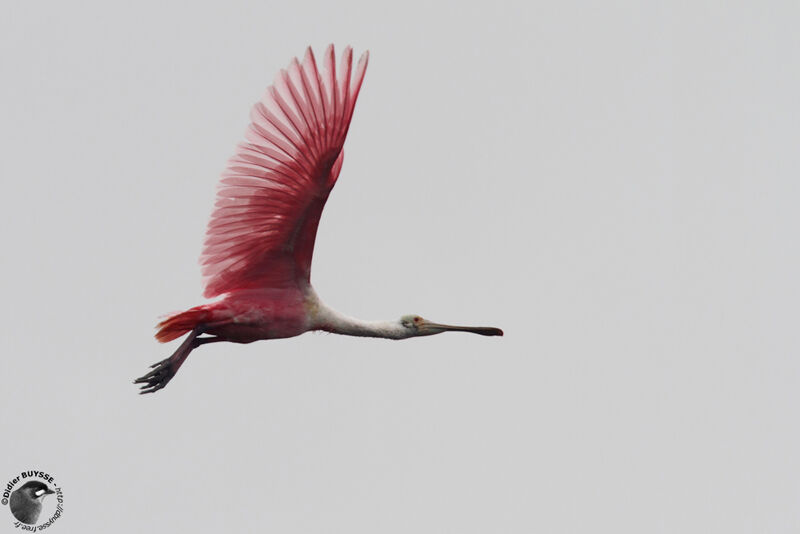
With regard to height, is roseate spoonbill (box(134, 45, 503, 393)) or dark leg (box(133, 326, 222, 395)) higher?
roseate spoonbill (box(134, 45, 503, 393))

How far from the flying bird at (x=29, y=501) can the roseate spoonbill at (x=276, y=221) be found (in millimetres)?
2091

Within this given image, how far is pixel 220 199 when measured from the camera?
15883 millimetres

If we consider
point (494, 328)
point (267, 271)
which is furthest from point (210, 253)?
point (494, 328)

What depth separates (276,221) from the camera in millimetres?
16047

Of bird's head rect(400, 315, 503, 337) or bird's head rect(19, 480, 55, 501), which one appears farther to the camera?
bird's head rect(400, 315, 503, 337)

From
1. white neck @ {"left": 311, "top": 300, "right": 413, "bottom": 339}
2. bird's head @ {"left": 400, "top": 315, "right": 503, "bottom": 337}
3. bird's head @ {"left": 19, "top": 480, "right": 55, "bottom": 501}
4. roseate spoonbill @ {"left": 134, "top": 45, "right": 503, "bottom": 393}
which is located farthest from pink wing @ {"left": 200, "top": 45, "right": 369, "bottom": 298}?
bird's head @ {"left": 19, "top": 480, "right": 55, "bottom": 501}

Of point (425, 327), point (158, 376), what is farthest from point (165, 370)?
point (425, 327)

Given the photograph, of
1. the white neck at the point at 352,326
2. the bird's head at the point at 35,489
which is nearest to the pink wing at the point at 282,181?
the white neck at the point at 352,326

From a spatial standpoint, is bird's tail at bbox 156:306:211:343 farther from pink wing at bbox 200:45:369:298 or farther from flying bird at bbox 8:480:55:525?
flying bird at bbox 8:480:55:525

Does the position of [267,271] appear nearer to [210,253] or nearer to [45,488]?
[210,253]

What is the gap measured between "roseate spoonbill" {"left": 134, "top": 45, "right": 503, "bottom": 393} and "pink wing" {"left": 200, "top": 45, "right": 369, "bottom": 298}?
1 cm

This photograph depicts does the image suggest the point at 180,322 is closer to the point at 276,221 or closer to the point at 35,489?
the point at 276,221

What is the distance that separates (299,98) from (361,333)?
3991mm

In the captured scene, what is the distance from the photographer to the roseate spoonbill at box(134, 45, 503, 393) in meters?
14.5
